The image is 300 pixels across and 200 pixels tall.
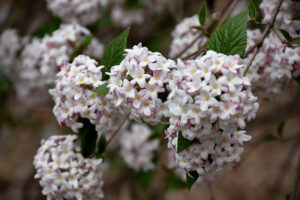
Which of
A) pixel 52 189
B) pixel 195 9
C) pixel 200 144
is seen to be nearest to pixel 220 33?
pixel 200 144

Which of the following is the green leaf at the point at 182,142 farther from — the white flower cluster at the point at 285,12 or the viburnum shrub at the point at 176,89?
the white flower cluster at the point at 285,12

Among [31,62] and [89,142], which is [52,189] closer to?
[89,142]

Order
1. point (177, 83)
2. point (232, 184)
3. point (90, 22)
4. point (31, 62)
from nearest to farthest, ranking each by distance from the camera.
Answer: point (177, 83)
point (31, 62)
point (90, 22)
point (232, 184)

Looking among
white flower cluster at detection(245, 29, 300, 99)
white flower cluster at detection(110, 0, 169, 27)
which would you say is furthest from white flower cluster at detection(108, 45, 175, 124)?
white flower cluster at detection(110, 0, 169, 27)

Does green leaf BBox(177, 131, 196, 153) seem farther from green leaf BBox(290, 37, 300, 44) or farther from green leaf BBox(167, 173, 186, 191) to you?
green leaf BBox(167, 173, 186, 191)

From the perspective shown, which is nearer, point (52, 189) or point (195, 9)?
point (52, 189)

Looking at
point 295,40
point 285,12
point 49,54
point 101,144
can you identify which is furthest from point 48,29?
point 295,40

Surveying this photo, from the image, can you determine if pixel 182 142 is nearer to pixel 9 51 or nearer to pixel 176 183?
pixel 176 183
